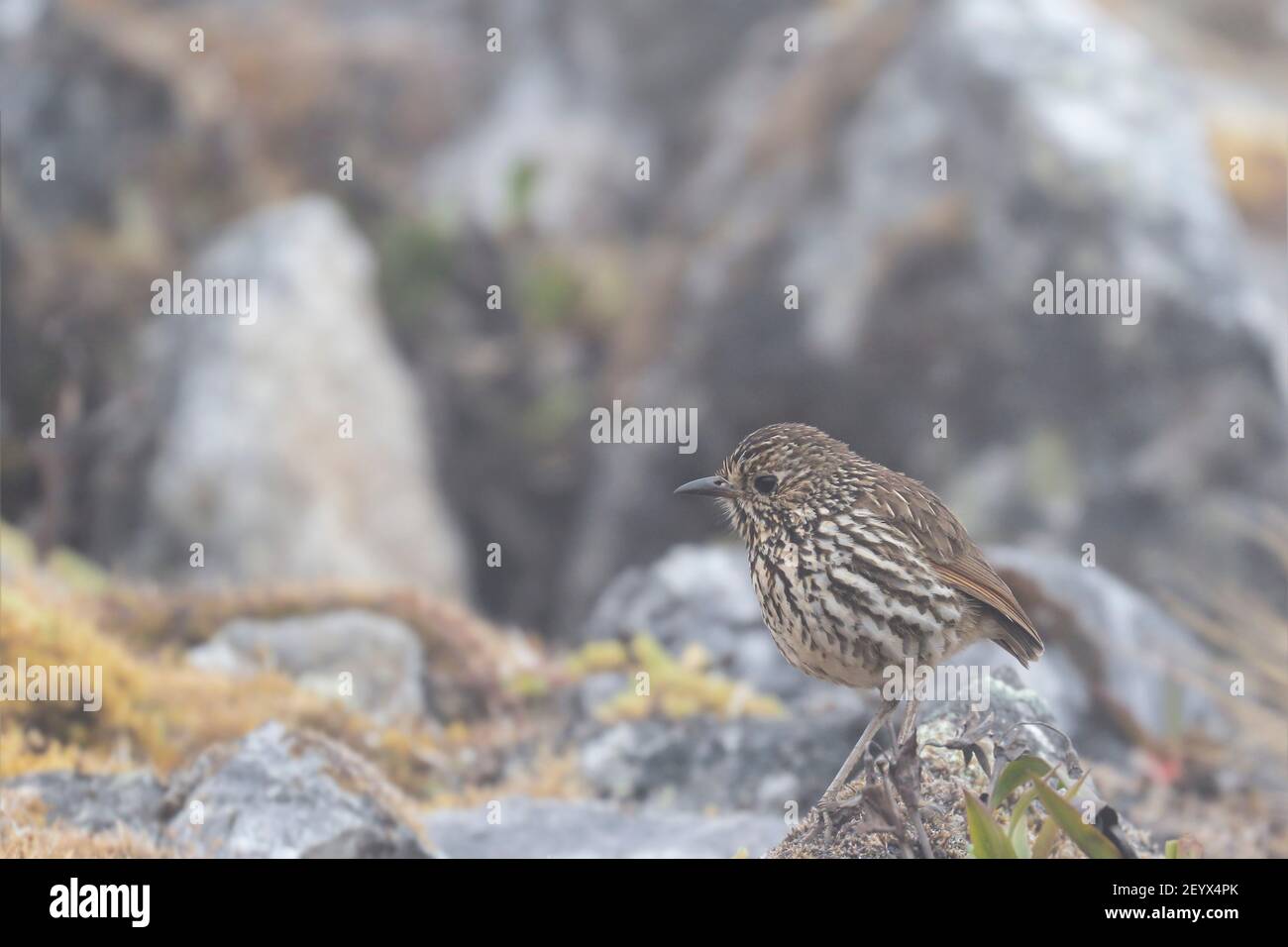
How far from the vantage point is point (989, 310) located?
13.8 m

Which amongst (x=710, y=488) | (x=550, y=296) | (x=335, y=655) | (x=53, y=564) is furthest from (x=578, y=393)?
(x=710, y=488)

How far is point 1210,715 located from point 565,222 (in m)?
11.8

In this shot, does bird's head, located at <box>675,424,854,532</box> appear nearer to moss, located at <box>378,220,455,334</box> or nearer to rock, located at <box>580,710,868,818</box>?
rock, located at <box>580,710,868,818</box>

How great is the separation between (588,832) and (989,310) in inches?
320

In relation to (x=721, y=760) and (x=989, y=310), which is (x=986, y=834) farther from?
(x=989, y=310)

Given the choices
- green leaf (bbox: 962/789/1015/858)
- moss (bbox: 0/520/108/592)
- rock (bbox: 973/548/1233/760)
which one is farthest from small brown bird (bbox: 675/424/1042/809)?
moss (bbox: 0/520/108/592)

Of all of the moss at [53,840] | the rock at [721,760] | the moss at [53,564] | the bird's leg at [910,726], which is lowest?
the rock at [721,760]

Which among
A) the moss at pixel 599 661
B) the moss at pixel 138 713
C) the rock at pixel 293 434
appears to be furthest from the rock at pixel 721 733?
the rock at pixel 293 434

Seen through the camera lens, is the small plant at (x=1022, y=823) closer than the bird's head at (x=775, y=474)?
Yes

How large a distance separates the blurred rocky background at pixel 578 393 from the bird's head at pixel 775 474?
227 centimetres

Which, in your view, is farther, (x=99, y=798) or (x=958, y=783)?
(x=99, y=798)

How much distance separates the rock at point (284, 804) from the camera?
20.5ft

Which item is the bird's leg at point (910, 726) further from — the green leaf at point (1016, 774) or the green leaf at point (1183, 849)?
the green leaf at point (1183, 849)

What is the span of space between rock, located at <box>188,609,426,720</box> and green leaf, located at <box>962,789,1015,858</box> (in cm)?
532
